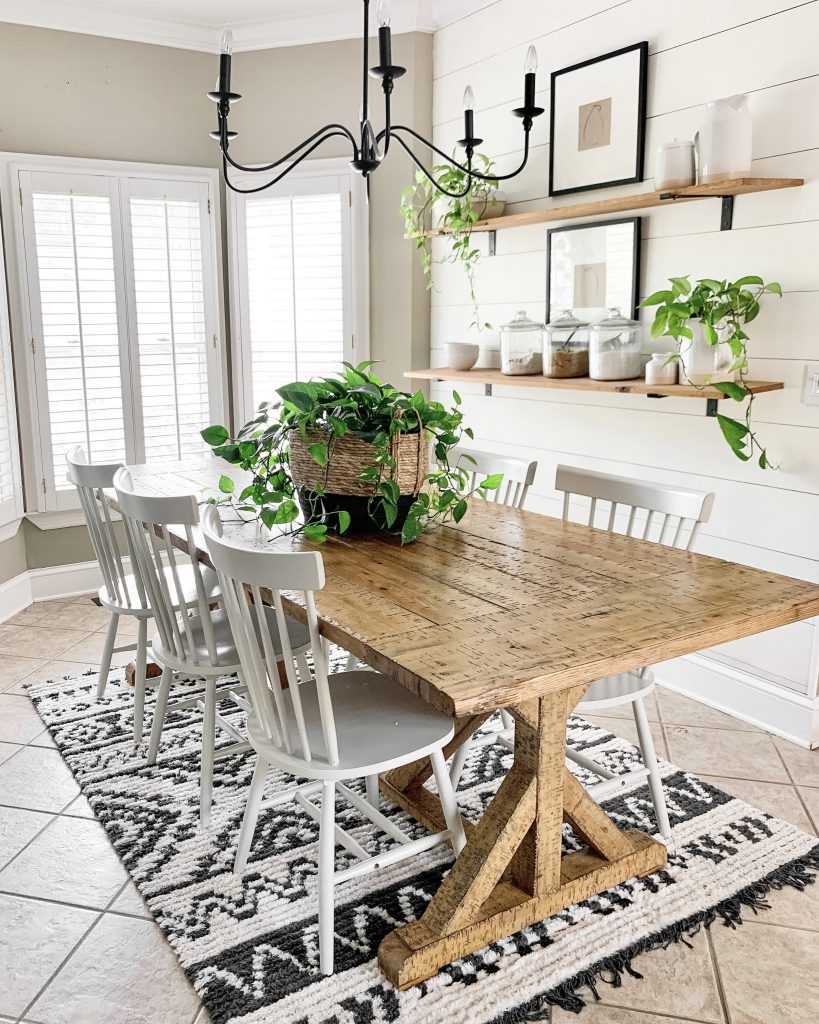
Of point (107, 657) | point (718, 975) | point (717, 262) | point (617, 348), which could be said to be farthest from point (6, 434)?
point (718, 975)

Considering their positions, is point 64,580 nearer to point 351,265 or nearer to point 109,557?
point 109,557

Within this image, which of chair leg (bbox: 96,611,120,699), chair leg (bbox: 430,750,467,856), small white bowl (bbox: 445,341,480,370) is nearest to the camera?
chair leg (bbox: 430,750,467,856)

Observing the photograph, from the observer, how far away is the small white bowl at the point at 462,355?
13.0 feet

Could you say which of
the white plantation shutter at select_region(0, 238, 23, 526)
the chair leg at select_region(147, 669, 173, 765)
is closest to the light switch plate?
the chair leg at select_region(147, 669, 173, 765)

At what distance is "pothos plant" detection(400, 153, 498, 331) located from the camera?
381cm

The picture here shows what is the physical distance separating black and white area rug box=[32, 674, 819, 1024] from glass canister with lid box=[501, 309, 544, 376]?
1.59 m

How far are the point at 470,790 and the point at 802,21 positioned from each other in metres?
2.47

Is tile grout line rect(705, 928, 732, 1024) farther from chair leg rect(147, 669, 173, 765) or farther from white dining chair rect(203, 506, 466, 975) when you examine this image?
chair leg rect(147, 669, 173, 765)

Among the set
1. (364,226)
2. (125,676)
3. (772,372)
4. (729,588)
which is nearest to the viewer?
(729,588)

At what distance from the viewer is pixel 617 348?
3.18 m

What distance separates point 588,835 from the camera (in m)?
2.07

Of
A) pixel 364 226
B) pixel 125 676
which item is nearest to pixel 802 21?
pixel 364 226

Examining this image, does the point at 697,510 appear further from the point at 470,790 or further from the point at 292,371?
the point at 292,371

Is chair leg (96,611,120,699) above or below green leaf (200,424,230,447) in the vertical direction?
below
